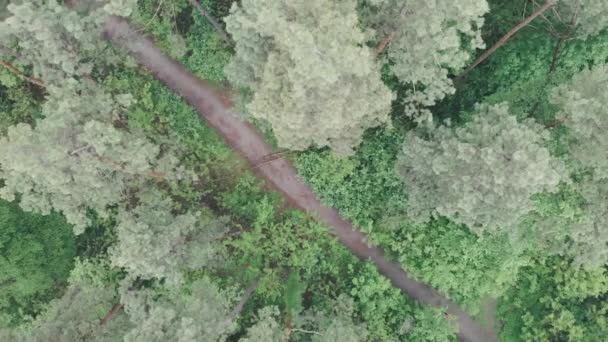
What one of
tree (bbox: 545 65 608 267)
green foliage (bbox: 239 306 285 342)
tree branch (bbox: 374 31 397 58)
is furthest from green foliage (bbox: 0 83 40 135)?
tree (bbox: 545 65 608 267)

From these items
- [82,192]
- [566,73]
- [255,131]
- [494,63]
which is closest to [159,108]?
[255,131]

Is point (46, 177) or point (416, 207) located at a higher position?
point (416, 207)

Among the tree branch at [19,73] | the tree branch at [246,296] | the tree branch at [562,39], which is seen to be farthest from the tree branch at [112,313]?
the tree branch at [562,39]

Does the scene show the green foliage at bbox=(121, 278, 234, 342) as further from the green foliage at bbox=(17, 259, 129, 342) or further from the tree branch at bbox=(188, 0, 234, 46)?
the tree branch at bbox=(188, 0, 234, 46)

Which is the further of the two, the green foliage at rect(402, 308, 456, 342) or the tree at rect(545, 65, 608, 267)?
the green foliage at rect(402, 308, 456, 342)

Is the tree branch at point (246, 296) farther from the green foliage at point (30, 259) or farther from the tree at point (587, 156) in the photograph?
the tree at point (587, 156)

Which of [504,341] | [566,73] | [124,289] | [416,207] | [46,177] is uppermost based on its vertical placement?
[566,73]

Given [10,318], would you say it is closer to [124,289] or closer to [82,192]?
[124,289]
